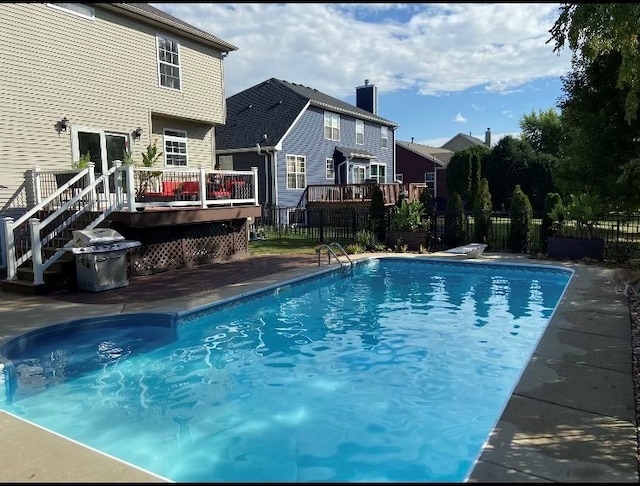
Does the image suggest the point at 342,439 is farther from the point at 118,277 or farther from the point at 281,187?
the point at 281,187

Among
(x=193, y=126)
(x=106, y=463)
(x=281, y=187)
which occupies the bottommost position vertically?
(x=106, y=463)

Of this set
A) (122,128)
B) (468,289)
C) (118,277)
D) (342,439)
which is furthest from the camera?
(122,128)

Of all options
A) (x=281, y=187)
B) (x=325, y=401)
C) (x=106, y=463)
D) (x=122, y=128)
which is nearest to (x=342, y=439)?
(x=325, y=401)

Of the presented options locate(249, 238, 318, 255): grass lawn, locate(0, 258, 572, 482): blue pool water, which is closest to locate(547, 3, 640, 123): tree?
locate(0, 258, 572, 482): blue pool water

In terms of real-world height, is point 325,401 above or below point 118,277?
below

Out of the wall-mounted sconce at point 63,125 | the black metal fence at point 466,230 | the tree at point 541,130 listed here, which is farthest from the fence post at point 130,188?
the tree at point 541,130

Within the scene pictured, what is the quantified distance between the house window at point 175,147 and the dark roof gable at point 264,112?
671cm

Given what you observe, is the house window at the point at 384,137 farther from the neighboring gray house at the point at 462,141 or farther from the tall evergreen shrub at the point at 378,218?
the neighboring gray house at the point at 462,141

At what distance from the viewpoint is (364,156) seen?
28.7 meters

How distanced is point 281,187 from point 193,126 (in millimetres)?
6996

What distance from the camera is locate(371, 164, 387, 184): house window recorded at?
31.1 meters

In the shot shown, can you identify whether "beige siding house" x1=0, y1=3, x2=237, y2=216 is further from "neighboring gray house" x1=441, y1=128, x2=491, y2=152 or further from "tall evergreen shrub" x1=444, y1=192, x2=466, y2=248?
"neighboring gray house" x1=441, y1=128, x2=491, y2=152

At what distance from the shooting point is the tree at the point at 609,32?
5.86 m

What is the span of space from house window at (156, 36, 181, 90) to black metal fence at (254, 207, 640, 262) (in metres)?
6.44
